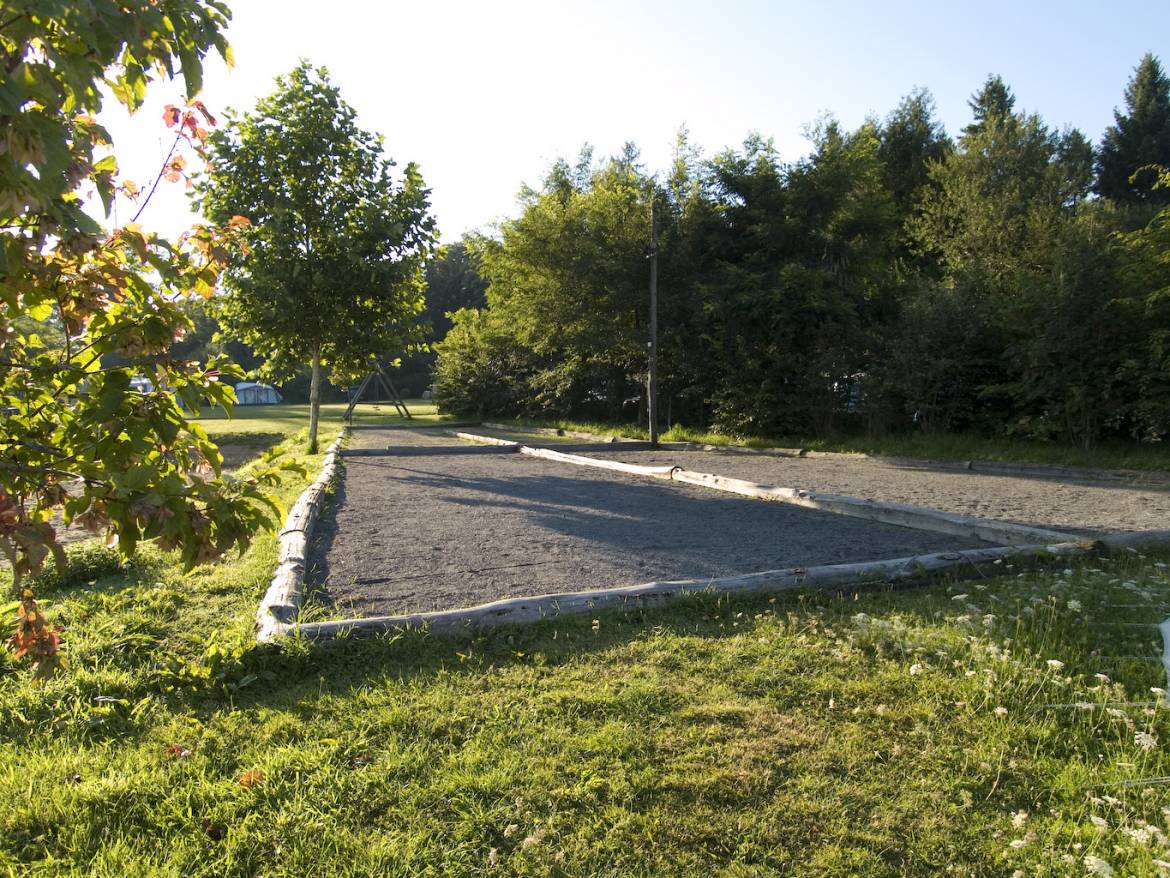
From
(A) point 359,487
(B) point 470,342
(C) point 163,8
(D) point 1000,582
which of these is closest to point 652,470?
(A) point 359,487

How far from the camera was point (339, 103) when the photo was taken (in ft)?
44.8

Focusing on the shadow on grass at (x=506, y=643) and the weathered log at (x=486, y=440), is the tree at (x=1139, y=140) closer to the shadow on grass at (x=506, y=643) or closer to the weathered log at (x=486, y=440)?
the weathered log at (x=486, y=440)

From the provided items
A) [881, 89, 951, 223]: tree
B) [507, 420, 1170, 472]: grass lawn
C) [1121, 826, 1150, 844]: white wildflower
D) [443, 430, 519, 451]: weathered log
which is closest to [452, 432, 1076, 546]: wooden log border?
[1121, 826, 1150, 844]: white wildflower

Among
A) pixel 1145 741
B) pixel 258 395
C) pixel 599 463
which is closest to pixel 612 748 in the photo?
pixel 1145 741

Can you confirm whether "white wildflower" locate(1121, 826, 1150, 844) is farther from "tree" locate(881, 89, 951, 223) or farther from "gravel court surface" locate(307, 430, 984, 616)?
"tree" locate(881, 89, 951, 223)

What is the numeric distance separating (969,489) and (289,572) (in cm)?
865

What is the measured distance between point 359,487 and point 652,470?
4387 millimetres

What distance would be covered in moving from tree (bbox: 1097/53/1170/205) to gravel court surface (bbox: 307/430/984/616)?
97.9 ft

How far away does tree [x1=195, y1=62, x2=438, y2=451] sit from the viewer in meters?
13.1

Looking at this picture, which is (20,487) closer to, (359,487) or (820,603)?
(820,603)

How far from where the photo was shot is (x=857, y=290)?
1838cm

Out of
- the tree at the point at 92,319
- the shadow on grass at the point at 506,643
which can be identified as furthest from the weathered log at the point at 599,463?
the tree at the point at 92,319

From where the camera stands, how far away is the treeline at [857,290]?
12.4 metres

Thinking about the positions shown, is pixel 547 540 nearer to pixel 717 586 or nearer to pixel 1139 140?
pixel 717 586
